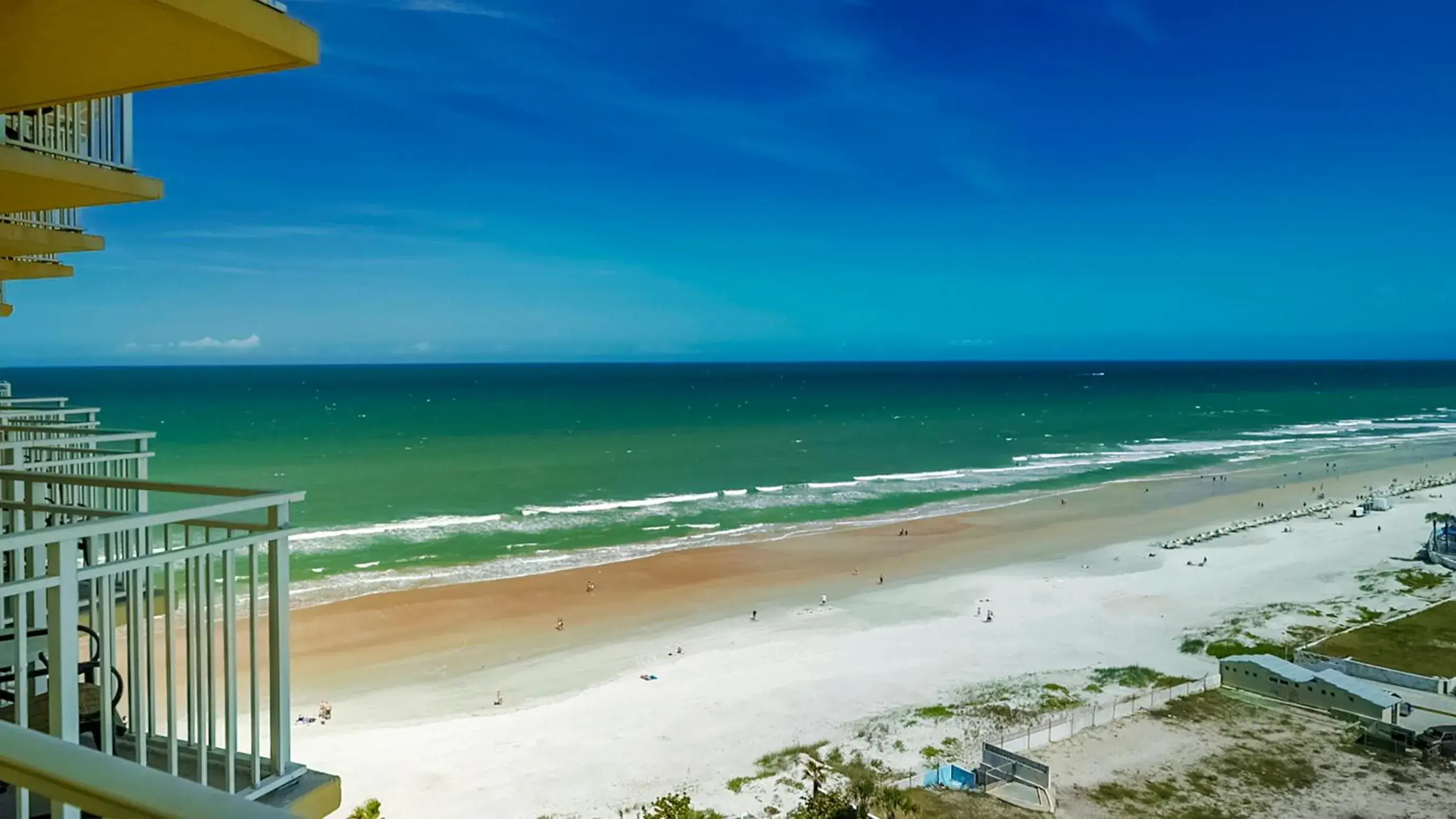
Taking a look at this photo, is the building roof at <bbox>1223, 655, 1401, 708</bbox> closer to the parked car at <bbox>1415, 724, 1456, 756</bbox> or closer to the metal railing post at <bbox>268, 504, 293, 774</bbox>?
the parked car at <bbox>1415, 724, 1456, 756</bbox>

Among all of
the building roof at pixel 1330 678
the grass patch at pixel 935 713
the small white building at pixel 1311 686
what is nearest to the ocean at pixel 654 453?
the grass patch at pixel 935 713

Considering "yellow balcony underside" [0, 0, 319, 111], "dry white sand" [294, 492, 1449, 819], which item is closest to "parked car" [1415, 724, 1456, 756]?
"dry white sand" [294, 492, 1449, 819]

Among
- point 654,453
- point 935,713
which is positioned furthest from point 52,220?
point 654,453

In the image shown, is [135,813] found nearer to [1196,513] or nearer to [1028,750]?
[1028,750]

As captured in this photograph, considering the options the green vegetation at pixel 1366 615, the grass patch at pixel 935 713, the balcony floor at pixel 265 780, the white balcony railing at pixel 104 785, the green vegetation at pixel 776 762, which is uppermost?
the white balcony railing at pixel 104 785

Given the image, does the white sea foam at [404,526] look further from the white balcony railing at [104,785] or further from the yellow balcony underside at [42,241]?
the white balcony railing at [104,785]

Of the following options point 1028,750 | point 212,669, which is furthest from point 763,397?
point 212,669
